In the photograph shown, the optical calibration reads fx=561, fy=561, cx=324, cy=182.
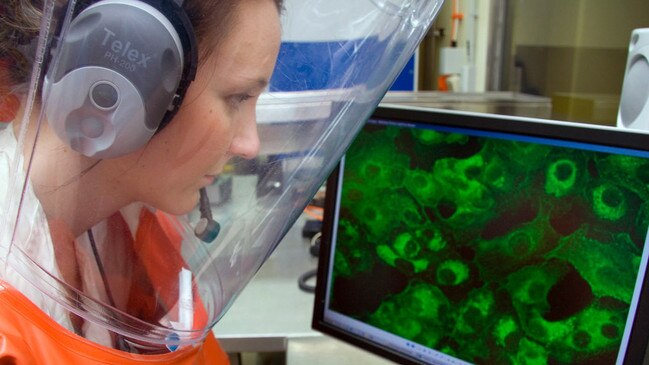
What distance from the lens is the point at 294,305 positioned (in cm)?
103

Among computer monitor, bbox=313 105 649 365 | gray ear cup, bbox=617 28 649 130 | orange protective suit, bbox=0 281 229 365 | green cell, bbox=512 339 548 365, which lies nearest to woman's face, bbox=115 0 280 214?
orange protective suit, bbox=0 281 229 365

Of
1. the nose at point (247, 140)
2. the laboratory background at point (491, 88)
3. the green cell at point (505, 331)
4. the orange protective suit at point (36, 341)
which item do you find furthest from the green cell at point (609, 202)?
the orange protective suit at point (36, 341)

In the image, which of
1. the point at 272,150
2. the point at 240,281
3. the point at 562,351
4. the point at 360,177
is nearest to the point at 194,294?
the point at 240,281

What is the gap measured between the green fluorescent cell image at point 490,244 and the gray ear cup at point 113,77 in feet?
1.26

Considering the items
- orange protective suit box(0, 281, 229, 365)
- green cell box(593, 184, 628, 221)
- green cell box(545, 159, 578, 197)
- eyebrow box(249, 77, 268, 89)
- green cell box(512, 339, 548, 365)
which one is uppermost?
eyebrow box(249, 77, 268, 89)

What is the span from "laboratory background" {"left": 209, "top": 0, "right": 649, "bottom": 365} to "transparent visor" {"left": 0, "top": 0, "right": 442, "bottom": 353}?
0.06 metres

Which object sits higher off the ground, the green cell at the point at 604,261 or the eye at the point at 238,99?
the eye at the point at 238,99

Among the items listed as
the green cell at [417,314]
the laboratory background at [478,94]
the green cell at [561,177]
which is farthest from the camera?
the laboratory background at [478,94]

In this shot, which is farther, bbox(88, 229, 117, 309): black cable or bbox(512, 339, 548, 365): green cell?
bbox(512, 339, 548, 365): green cell

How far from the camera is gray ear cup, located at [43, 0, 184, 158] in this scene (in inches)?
15.6

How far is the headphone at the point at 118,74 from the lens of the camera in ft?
1.30

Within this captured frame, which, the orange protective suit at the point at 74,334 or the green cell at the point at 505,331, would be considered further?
the green cell at the point at 505,331

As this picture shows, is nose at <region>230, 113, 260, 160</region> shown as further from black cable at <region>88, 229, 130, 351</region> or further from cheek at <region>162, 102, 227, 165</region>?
black cable at <region>88, 229, 130, 351</region>

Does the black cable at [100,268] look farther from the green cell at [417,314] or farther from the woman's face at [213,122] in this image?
the green cell at [417,314]
